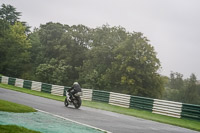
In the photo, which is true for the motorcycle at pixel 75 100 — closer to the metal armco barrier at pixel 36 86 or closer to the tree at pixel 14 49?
the metal armco barrier at pixel 36 86

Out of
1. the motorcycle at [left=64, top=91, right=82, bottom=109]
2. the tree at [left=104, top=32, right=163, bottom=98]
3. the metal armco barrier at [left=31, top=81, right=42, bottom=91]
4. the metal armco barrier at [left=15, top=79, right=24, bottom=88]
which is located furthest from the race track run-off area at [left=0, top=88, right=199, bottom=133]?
the tree at [left=104, top=32, right=163, bottom=98]

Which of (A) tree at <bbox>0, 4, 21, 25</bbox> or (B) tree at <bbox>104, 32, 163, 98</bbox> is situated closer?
(B) tree at <bbox>104, 32, 163, 98</bbox>

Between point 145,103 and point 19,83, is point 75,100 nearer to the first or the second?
point 145,103

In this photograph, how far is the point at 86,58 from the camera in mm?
58094

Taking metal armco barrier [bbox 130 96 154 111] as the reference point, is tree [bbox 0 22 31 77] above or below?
above

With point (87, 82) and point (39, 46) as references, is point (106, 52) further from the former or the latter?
point (39, 46)

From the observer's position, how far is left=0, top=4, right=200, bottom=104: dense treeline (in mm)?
41219

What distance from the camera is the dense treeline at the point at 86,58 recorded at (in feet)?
135

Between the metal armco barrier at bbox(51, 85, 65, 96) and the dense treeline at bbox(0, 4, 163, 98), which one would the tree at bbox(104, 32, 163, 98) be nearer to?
the dense treeline at bbox(0, 4, 163, 98)

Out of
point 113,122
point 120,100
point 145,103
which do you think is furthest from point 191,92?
point 113,122

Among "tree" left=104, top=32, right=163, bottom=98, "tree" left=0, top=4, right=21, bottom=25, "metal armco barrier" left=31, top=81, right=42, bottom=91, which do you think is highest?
"tree" left=0, top=4, right=21, bottom=25

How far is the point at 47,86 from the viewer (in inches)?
1160

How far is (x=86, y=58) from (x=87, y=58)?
0.86 metres

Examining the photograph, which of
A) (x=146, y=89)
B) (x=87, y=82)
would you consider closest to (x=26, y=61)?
(x=87, y=82)
